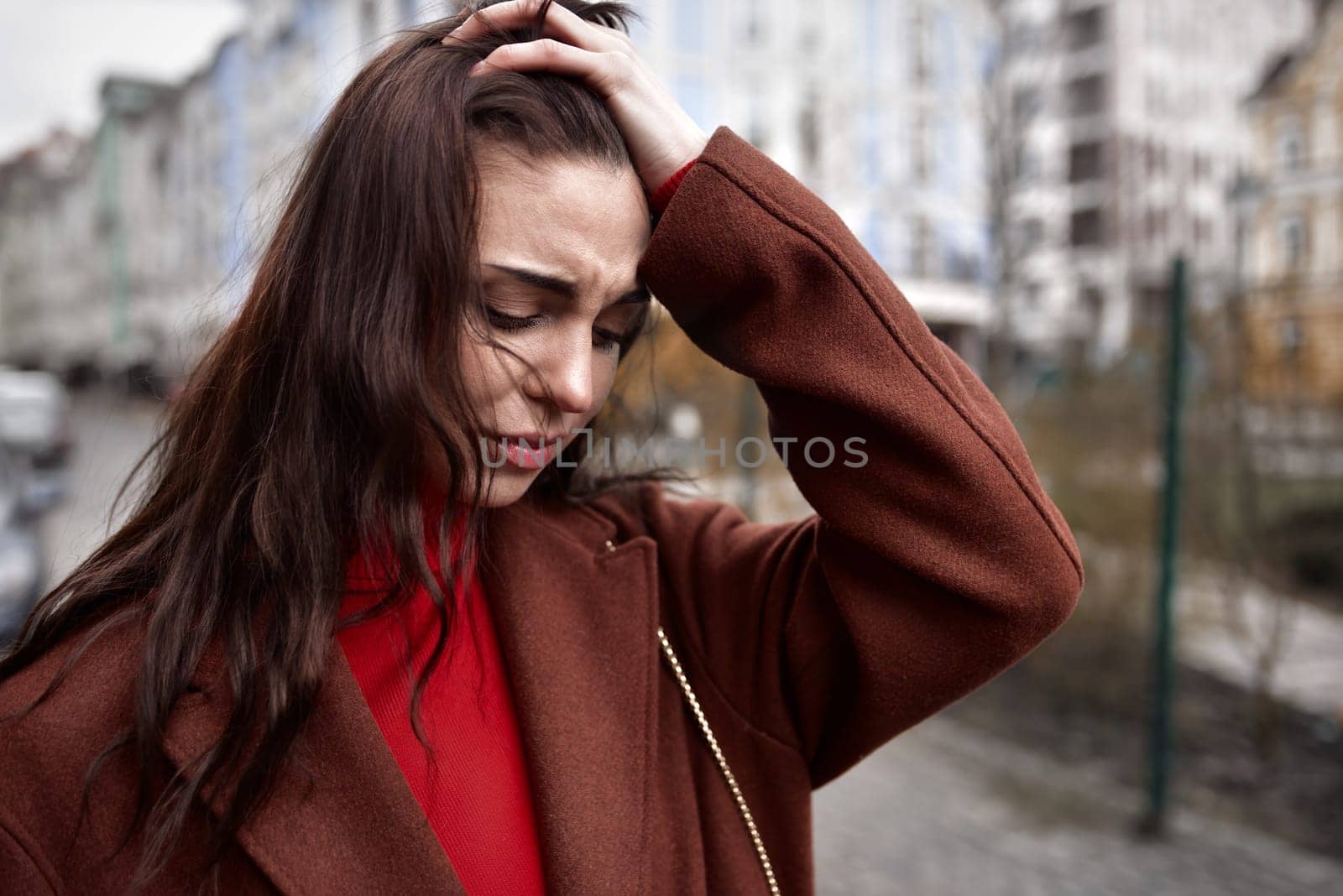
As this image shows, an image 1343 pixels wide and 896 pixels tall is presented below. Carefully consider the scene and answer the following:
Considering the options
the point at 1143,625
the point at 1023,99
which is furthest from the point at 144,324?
the point at 1143,625

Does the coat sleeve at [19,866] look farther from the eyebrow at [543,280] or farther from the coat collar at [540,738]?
the eyebrow at [543,280]

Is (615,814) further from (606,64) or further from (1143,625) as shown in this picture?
(1143,625)

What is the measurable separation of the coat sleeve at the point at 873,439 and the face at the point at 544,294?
7 cm

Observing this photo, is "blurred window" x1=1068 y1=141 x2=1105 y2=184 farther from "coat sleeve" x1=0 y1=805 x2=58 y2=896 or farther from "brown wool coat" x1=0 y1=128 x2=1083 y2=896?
"coat sleeve" x1=0 y1=805 x2=58 y2=896

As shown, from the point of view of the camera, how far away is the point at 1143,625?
15.9ft

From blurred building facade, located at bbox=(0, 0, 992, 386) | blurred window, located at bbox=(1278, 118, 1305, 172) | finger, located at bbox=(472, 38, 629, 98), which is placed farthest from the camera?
blurred building facade, located at bbox=(0, 0, 992, 386)

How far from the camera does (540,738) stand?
125 cm

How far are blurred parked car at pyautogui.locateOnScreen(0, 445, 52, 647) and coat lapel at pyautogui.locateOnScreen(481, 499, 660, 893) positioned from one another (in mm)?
4476

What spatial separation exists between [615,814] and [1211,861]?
11.8 feet

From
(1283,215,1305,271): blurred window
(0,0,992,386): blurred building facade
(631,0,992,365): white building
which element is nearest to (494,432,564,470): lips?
(1283,215,1305,271): blurred window

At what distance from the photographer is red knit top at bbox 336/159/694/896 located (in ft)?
3.93

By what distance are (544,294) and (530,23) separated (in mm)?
370

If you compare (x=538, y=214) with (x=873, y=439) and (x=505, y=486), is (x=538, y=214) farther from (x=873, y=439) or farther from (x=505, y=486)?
(x=873, y=439)

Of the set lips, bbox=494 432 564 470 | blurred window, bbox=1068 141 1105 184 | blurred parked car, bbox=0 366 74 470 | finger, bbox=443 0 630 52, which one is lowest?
blurred parked car, bbox=0 366 74 470
